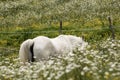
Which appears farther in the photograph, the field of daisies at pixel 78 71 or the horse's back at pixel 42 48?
the horse's back at pixel 42 48

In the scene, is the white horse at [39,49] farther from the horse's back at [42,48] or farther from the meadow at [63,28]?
the meadow at [63,28]

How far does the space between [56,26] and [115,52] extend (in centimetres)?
1817

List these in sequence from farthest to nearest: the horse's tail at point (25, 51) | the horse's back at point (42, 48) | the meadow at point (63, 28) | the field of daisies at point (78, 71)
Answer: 1. the horse's back at point (42, 48)
2. the horse's tail at point (25, 51)
3. the meadow at point (63, 28)
4. the field of daisies at point (78, 71)

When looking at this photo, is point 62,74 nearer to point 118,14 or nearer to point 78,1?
point 118,14

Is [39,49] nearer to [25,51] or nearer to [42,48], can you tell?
[42,48]

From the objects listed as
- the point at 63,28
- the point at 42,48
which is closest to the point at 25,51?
the point at 42,48

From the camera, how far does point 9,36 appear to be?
2586 centimetres

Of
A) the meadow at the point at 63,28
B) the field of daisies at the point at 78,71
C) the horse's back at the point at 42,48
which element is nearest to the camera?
the field of daisies at the point at 78,71

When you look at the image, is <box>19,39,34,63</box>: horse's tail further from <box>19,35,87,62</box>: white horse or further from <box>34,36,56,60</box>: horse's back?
<box>34,36,56,60</box>: horse's back

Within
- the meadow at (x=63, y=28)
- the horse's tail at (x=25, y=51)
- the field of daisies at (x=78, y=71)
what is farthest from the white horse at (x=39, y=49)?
the field of daisies at (x=78, y=71)

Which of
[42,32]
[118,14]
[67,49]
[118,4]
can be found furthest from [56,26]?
[67,49]

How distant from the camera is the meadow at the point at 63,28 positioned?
7844 millimetres

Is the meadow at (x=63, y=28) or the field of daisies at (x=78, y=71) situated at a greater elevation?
the field of daisies at (x=78, y=71)

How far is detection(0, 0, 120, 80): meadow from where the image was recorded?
784 cm
